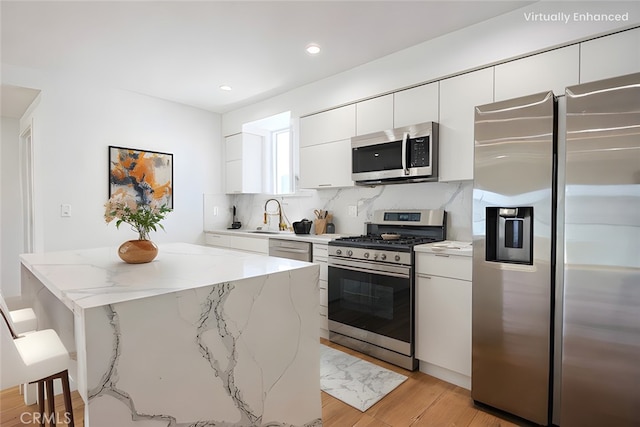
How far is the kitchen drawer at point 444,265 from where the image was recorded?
2.21 meters

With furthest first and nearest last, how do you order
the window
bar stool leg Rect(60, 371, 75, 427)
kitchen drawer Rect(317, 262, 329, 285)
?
the window, kitchen drawer Rect(317, 262, 329, 285), bar stool leg Rect(60, 371, 75, 427)

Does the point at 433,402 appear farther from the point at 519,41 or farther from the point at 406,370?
the point at 519,41

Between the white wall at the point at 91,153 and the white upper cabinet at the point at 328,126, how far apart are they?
1801 millimetres

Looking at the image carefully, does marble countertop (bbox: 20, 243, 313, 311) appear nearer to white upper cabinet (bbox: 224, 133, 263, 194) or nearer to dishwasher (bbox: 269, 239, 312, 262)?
dishwasher (bbox: 269, 239, 312, 262)

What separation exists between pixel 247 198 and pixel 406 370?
3.22 meters

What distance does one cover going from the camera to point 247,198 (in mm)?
4840

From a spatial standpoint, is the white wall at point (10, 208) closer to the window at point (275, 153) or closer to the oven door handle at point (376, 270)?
the window at point (275, 153)

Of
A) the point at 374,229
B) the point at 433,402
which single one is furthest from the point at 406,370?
the point at 374,229

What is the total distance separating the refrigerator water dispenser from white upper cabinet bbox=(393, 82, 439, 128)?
0.99m

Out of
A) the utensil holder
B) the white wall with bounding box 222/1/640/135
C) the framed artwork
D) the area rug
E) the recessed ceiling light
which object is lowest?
the area rug

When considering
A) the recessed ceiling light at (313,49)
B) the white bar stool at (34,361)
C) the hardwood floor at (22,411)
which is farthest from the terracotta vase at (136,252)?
the recessed ceiling light at (313,49)

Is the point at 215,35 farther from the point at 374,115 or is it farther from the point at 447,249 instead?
the point at 447,249

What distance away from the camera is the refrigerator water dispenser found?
6.33 ft

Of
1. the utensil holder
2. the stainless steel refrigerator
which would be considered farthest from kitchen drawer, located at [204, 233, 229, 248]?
the stainless steel refrigerator
